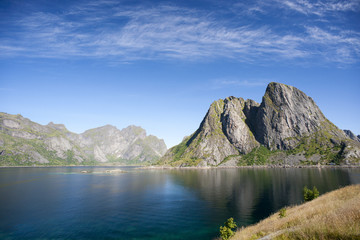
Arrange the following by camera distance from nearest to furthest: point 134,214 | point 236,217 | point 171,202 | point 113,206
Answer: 1. point 236,217
2. point 134,214
3. point 113,206
4. point 171,202

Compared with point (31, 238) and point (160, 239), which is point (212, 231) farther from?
point (31, 238)

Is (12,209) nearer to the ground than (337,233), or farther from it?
nearer to the ground

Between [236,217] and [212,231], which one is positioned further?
[236,217]

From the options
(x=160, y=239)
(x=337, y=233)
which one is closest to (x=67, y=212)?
(x=160, y=239)

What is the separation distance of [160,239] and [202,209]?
92.6ft

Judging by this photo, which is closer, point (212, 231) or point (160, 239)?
point (160, 239)

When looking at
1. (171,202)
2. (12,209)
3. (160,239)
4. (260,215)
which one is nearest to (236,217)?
(260,215)

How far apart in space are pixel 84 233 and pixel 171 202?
128 ft

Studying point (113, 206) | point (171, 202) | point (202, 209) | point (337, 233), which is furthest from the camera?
point (171, 202)

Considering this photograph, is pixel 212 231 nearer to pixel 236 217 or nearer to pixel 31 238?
pixel 236 217

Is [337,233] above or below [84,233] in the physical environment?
above

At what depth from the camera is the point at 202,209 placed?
69688mm

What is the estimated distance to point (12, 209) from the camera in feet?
235

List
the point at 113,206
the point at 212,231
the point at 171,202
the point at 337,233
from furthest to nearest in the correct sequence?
the point at 171,202 → the point at 113,206 → the point at 212,231 → the point at 337,233
